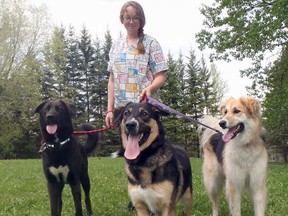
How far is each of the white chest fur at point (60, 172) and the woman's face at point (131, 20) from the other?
7.03ft

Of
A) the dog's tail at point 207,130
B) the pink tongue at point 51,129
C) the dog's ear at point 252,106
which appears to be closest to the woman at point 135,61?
the pink tongue at point 51,129

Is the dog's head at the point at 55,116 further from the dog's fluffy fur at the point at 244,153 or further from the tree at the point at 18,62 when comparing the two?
the tree at the point at 18,62

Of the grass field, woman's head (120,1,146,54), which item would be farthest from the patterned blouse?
the grass field

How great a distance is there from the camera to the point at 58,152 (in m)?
5.54

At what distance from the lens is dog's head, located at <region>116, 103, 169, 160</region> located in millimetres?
4344

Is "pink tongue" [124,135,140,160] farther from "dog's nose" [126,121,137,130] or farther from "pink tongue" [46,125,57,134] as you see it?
"pink tongue" [46,125,57,134]

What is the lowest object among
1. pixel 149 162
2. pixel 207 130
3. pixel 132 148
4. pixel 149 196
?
pixel 149 196

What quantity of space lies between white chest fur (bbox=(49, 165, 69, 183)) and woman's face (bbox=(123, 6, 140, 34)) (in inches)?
84.4

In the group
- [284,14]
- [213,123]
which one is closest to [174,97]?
[284,14]

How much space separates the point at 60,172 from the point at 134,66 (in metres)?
1.83

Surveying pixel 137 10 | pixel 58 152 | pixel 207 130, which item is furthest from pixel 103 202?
pixel 137 10

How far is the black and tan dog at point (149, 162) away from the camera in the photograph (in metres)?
4.41

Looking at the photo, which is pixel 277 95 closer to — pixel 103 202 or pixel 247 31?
pixel 247 31

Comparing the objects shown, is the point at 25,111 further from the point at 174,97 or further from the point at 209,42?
the point at 209,42
